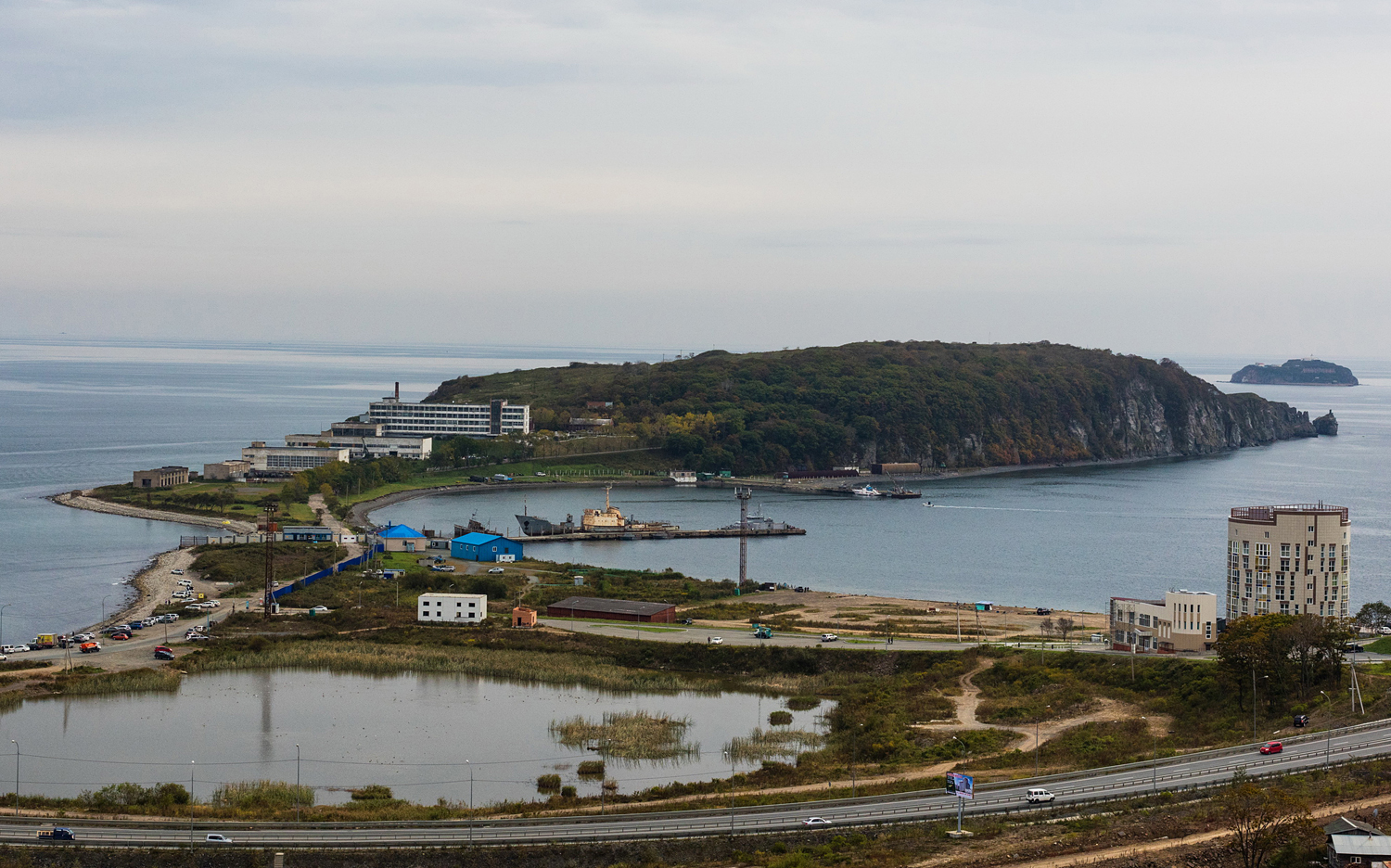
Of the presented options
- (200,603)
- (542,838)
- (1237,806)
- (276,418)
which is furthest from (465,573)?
(276,418)

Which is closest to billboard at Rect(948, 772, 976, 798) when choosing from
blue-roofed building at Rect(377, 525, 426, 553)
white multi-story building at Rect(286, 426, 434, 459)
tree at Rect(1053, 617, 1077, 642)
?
tree at Rect(1053, 617, 1077, 642)

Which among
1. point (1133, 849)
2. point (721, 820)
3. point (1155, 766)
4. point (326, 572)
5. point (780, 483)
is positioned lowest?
point (721, 820)

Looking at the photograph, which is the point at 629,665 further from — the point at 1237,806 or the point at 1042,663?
the point at 1237,806

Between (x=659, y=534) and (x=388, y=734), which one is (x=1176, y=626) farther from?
(x=659, y=534)

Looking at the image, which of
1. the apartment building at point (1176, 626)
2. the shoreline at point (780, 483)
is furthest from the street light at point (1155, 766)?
the shoreline at point (780, 483)

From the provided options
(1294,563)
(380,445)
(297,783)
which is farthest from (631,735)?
(380,445)

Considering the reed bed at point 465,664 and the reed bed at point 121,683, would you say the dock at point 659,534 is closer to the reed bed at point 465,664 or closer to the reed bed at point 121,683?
the reed bed at point 465,664
